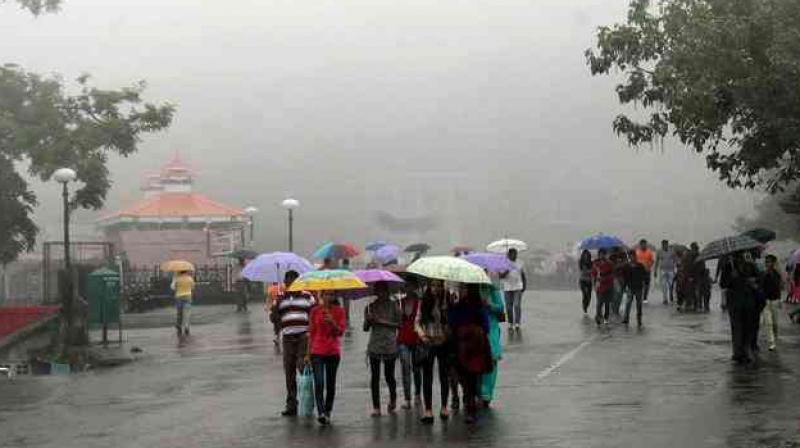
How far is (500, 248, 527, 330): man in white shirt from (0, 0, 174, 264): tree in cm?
1524

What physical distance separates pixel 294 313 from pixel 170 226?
5426 centimetres

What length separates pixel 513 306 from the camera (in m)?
24.9

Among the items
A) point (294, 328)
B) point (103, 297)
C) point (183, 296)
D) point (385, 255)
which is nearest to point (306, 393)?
point (294, 328)

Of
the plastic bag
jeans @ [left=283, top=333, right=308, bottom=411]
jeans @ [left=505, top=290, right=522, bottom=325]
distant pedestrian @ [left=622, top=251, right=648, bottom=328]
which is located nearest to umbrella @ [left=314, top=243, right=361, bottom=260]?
jeans @ [left=505, top=290, right=522, bottom=325]

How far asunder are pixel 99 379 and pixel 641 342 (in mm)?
9794

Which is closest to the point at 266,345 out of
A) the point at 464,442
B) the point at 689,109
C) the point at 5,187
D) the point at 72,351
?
the point at 72,351

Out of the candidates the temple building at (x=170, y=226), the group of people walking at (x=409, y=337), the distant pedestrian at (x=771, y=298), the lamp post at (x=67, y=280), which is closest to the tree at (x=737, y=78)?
the distant pedestrian at (x=771, y=298)

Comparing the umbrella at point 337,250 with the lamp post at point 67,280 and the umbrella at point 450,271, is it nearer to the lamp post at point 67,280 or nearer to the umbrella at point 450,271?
the lamp post at point 67,280

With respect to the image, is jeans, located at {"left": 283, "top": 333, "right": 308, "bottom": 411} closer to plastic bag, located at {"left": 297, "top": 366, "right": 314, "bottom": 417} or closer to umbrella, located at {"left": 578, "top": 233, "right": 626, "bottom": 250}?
plastic bag, located at {"left": 297, "top": 366, "right": 314, "bottom": 417}

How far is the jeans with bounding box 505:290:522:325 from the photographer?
971 inches

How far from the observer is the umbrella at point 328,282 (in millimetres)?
12930

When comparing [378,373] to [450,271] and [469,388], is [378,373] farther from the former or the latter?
[450,271]

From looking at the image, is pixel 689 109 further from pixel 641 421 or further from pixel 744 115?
pixel 641 421

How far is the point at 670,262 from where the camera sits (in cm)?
3256
